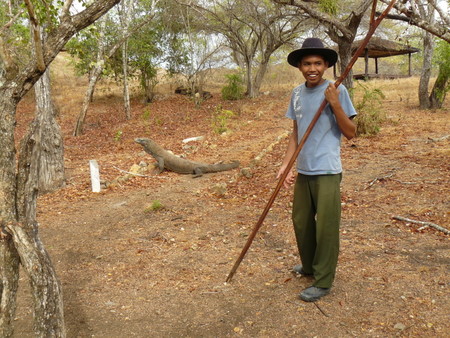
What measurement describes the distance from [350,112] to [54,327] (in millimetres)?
2503

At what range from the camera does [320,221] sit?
325 centimetres

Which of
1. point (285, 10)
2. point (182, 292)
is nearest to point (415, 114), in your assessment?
point (285, 10)

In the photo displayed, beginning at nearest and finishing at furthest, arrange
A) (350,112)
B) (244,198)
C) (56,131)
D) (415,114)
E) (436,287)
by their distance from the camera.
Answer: (350,112) < (436,287) < (244,198) < (56,131) < (415,114)

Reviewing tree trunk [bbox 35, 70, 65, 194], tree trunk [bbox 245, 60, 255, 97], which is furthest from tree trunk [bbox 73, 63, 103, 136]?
tree trunk [bbox 245, 60, 255, 97]

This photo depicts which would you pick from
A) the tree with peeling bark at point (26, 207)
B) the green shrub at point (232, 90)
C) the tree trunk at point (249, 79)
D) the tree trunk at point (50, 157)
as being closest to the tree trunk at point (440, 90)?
the green shrub at point (232, 90)

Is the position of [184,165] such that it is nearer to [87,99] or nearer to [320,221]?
[320,221]

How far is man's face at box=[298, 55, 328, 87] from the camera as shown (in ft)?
10.3

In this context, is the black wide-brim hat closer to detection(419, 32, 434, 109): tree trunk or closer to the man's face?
the man's face

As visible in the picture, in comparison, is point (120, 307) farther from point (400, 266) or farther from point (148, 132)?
point (148, 132)

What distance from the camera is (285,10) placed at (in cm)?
1898

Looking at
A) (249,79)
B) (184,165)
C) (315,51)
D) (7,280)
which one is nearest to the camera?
(7,280)

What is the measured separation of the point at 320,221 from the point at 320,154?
0.53 meters

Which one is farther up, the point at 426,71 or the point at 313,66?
the point at 426,71

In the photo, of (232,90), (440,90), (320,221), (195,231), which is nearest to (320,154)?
(320,221)
